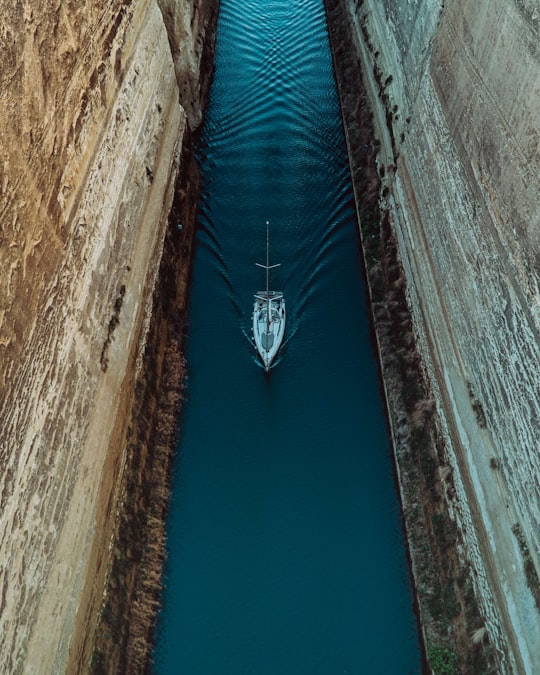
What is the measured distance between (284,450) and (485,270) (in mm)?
4529

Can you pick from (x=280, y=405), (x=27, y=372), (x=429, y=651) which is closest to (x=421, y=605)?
(x=429, y=651)

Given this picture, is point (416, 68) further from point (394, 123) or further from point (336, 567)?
point (336, 567)

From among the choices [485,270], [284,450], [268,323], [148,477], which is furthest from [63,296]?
[485,270]

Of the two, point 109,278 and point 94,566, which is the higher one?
point 109,278

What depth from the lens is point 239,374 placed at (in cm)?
1177

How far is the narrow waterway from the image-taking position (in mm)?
9070

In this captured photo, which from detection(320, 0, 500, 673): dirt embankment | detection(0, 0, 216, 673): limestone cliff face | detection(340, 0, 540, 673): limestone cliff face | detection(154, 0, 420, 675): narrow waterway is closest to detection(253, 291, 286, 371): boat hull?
detection(154, 0, 420, 675): narrow waterway

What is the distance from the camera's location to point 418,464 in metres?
10.2

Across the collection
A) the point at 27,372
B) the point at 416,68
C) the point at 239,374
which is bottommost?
the point at 239,374

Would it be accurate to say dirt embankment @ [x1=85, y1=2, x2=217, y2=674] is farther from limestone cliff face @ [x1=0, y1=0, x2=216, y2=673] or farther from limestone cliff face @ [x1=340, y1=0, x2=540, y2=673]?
limestone cliff face @ [x1=340, y1=0, x2=540, y2=673]

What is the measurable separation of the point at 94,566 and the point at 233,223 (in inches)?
321

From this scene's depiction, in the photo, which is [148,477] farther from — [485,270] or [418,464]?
[485,270]

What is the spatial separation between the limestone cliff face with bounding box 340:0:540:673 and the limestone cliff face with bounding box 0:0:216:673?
17.5ft

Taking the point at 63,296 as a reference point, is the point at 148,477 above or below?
below
